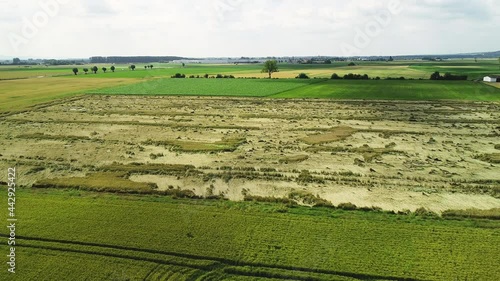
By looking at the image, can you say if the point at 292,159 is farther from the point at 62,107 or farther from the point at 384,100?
the point at 62,107

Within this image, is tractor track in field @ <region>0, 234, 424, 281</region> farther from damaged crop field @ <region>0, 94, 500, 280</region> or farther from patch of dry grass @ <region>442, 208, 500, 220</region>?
patch of dry grass @ <region>442, 208, 500, 220</region>

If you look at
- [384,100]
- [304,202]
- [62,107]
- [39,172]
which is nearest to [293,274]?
[304,202]

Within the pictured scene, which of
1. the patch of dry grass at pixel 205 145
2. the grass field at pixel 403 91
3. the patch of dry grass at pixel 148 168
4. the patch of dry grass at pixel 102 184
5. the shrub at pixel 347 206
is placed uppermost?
the grass field at pixel 403 91

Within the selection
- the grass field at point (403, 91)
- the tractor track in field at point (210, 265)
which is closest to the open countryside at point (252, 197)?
the tractor track in field at point (210, 265)

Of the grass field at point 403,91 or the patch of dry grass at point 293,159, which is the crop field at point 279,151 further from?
the grass field at point 403,91

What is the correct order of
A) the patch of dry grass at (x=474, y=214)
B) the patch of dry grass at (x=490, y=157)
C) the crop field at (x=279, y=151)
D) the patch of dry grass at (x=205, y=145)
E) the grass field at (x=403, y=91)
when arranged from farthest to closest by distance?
1. the grass field at (x=403, y=91)
2. the patch of dry grass at (x=205, y=145)
3. the patch of dry grass at (x=490, y=157)
4. the crop field at (x=279, y=151)
5. the patch of dry grass at (x=474, y=214)

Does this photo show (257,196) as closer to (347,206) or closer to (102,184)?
(347,206)
